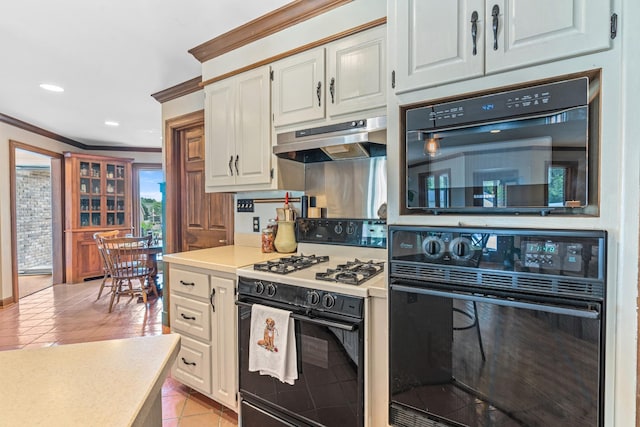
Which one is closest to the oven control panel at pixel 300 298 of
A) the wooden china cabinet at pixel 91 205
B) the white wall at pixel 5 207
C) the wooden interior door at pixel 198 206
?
the wooden interior door at pixel 198 206

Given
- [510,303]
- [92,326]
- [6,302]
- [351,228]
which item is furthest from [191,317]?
[6,302]

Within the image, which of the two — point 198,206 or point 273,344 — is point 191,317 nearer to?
point 273,344

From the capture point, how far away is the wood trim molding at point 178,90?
296 centimetres

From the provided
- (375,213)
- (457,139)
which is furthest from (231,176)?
(457,139)

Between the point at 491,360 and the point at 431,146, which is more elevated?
the point at 431,146

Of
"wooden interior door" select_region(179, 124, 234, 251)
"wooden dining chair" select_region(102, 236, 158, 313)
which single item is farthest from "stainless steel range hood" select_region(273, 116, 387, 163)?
"wooden dining chair" select_region(102, 236, 158, 313)

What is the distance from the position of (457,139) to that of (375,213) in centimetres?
84

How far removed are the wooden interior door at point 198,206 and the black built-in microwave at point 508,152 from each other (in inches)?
77.9

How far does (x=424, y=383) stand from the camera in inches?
48.1

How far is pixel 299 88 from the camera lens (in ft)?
6.28

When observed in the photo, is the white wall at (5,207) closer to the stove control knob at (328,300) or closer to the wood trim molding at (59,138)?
the wood trim molding at (59,138)

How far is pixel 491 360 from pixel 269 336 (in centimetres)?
98

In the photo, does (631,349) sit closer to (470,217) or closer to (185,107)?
(470,217)

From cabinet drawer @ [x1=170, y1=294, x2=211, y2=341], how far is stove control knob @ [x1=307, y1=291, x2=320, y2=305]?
0.78m
